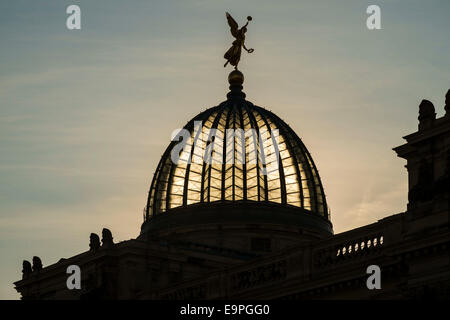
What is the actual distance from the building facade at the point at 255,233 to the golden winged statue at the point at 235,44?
4.42 ft

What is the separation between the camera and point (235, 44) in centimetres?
6769

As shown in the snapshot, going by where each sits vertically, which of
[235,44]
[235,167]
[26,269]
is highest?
[235,44]

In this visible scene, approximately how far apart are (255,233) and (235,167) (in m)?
3.93

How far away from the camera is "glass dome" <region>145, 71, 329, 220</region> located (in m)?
62.7

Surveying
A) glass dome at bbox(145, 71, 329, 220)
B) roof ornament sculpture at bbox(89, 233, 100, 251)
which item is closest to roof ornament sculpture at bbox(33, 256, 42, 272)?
roof ornament sculpture at bbox(89, 233, 100, 251)

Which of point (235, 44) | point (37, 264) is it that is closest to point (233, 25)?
point (235, 44)

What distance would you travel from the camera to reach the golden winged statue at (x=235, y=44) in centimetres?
6625

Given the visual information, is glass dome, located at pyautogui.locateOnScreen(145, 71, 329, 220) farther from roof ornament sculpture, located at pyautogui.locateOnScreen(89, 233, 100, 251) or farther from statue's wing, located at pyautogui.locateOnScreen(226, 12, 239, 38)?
roof ornament sculpture, located at pyautogui.locateOnScreen(89, 233, 100, 251)

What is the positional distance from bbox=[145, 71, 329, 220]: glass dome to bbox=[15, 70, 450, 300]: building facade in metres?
0.07

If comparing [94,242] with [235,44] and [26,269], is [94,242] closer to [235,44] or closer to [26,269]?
[26,269]

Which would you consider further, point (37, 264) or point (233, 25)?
point (233, 25)
